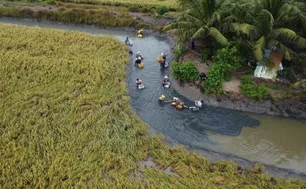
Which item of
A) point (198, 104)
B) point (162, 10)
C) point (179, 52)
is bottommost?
point (198, 104)

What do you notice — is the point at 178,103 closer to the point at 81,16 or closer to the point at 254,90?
the point at 254,90

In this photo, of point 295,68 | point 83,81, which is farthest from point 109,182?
point 295,68

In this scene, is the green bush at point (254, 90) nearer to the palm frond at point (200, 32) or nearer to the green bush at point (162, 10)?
the palm frond at point (200, 32)

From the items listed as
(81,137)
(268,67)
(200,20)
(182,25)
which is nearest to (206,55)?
(200,20)

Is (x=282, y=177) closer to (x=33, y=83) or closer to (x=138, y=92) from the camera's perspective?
(x=138, y=92)

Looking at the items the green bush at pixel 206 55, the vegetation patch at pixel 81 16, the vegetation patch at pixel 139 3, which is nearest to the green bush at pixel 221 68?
the green bush at pixel 206 55

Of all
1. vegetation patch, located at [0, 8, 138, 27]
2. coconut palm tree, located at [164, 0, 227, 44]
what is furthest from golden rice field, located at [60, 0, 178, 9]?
coconut palm tree, located at [164, 0, 227, 44]
